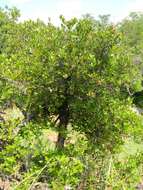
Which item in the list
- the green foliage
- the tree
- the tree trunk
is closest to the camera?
the green foliage

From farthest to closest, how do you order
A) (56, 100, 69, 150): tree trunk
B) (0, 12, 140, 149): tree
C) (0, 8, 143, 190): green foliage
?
1. (56, 100, 69, 150): tree trunk
2. (0, 12, 140, 149): tree
3. (0, 8, 143, 190): green foliage

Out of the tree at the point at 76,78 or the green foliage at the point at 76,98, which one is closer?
the green foliage at the point at 76,98

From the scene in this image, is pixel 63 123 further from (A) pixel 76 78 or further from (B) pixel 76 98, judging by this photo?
(A) pixel 76 78

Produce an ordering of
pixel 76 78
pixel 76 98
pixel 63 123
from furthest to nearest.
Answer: pixel 63 123 → pixel 76 98 → pixel 76 78

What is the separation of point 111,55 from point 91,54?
71 centimetres

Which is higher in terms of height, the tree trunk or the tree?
the tree

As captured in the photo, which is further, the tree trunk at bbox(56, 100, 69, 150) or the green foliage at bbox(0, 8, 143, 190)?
the tree trunk at bbox(56, 100, 69, 150)

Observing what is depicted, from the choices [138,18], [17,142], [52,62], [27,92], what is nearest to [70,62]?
[52,62]

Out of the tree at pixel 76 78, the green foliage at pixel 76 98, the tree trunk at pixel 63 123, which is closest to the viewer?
the green foliage at pixel 76 98

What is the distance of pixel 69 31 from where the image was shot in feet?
54.5

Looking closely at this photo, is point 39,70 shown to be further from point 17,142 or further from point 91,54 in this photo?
point 17,142

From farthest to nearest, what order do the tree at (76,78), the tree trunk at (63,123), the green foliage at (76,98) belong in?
1. the tree trunk at (63,123)
2. the tree at (76,78)
3. the green foliage at (76,98)

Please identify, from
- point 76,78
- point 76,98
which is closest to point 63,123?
point 76,98

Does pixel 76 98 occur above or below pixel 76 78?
below
